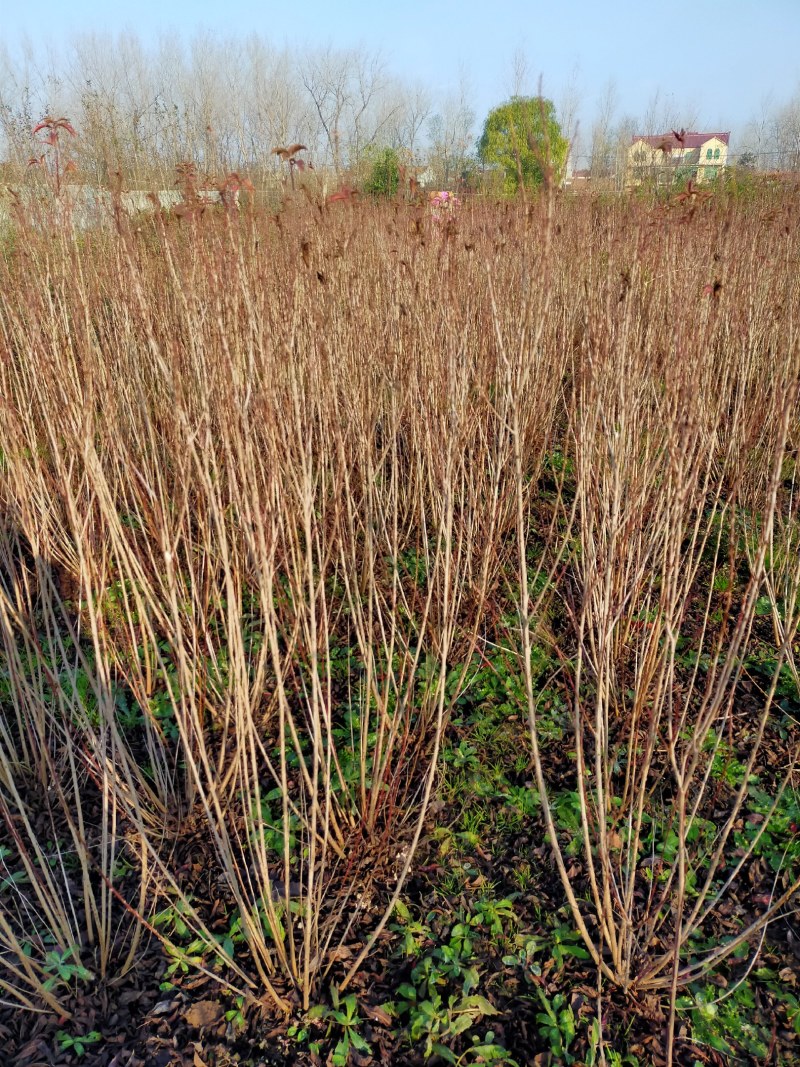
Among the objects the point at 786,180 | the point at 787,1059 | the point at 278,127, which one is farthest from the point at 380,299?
the point at 786,180

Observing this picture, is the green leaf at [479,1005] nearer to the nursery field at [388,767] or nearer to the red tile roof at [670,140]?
the nursery field at [388,767]

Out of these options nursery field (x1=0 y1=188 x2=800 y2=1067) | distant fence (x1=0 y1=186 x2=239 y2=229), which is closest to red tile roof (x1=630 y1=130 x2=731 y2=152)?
nursery field (x1=0 y1=188 x2=800 y2=1067)

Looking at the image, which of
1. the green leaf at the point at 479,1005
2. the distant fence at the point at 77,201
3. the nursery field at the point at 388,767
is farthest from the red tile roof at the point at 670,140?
the green leaf at the point at 479,1005

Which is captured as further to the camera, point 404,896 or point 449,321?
point 449,321

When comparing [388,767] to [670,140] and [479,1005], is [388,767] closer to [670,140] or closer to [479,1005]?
[479,1005]

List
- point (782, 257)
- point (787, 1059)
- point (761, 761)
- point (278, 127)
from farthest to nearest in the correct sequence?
point (782, 257) → point (278, 127) → point (761, 761) → point (787, 1059)

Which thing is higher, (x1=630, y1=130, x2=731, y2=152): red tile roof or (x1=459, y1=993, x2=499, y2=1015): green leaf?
(x1=630, y1=130, x2=731, y2=152): red tile roof

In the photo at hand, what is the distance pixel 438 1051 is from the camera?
1293mm

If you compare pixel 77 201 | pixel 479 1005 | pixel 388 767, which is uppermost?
pixel 77 201

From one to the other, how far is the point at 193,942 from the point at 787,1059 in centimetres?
121

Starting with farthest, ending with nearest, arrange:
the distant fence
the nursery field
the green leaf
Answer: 1. the distant fence
2. the green leaf
3. the nursery field

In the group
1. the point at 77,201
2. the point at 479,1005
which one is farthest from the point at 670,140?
the point at 479,1005

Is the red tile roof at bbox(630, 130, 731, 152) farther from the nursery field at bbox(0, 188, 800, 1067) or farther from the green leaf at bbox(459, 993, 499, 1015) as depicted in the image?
the green leaf at bbox(459, 993, 499, 1015)

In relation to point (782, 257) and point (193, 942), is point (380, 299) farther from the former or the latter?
point (193, 942)
